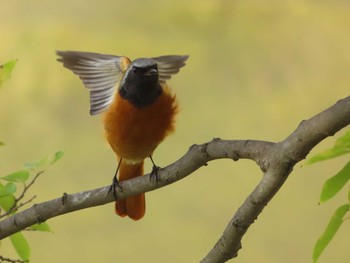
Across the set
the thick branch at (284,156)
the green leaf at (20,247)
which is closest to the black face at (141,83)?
the green leaf at (20,247)

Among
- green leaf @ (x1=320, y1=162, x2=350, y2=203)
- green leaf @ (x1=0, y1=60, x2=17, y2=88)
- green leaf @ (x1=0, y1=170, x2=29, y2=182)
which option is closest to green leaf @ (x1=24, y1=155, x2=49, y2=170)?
green leaf @ (x1=0, y1=170, x2=29, y2=182)

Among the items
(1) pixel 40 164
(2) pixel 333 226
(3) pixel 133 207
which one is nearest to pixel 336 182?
(2) pixel 333 226

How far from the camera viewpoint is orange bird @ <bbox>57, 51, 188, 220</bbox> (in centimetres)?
122

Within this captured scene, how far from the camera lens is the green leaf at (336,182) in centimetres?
76

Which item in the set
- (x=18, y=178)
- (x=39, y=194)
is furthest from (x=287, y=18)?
(x=18, y=178)

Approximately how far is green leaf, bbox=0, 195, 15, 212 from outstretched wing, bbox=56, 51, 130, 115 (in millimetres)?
253

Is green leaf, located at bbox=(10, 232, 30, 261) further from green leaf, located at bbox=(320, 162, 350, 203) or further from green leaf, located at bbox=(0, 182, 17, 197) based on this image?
green leaf, located at bbox=(320, 162, 350, 203)

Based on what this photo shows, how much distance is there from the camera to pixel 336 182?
767 millimetres

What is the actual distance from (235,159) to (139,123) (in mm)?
397

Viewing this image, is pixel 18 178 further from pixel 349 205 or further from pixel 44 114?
pixel 44 114

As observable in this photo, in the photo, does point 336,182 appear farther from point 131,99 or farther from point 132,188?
point 131,99

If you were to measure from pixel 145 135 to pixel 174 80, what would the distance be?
2.68 ft

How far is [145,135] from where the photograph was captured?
124 centimetres

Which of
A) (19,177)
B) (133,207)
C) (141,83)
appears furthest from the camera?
(133,207)
